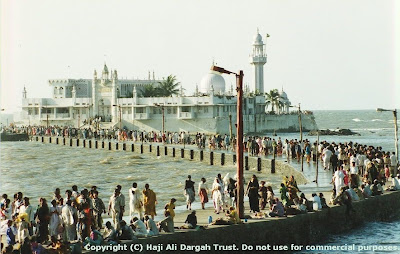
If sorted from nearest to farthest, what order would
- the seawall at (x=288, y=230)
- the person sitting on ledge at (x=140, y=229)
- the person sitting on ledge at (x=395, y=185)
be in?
the person sitting on ledge at (x=140, y=229), the seawall at (x=288, y=230), the person sitting on ledge at (x=395, y=185)

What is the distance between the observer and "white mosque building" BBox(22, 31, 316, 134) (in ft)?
308

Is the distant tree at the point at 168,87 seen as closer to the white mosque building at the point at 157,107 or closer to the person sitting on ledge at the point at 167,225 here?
Result: the white mosque building at the point at 157,107

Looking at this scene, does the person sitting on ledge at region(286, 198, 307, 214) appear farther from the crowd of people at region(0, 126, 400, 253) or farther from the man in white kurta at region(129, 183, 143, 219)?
the man in white kurta at region(129, 183, 143, 219)

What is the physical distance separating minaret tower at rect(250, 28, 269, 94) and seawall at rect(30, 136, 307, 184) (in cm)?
4256

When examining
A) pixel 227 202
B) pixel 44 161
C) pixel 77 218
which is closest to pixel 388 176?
pixel 227 202

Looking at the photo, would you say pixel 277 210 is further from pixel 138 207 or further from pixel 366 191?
pixel 366 191

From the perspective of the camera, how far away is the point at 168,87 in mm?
109625

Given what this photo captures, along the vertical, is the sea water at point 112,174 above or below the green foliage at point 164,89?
below

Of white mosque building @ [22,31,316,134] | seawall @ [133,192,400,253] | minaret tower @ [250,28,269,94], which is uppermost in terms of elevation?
minaret tower @ [250,28,269,94]

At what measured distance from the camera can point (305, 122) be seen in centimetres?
11781

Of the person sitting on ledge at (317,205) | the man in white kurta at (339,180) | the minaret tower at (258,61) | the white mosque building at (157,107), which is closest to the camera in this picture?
the person sitting on ledge at (317,205)

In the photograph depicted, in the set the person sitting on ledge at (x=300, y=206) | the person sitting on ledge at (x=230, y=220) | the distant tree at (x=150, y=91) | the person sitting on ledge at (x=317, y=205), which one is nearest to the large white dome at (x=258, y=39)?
the distant tree at (x=150, y=91)

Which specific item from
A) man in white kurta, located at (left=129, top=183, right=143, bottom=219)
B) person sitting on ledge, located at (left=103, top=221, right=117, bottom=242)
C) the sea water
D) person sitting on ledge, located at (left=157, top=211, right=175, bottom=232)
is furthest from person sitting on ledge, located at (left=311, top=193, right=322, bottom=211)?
person sitting on ledge, located at (left=103, top=221, right=117, bottom=242)

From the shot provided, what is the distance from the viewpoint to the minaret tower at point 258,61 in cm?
11312
